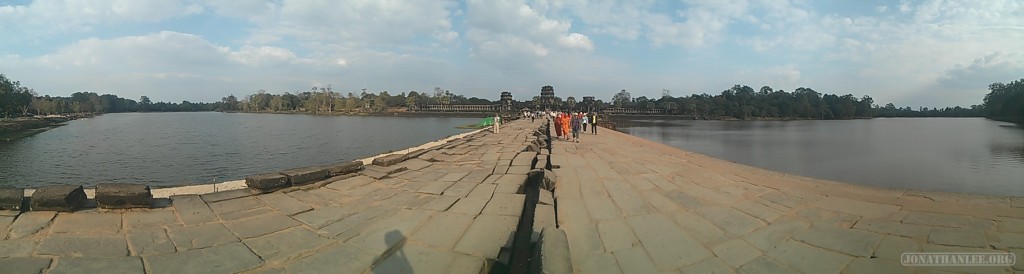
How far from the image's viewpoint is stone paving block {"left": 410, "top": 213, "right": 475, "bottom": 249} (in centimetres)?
337

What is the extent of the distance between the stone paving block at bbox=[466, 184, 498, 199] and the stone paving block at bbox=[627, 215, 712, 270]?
6.19ft

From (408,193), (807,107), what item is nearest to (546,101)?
(807,107)

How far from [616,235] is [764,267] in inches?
46.8

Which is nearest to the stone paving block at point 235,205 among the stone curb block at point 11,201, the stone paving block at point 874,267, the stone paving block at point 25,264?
the stone paving block at point 25,264

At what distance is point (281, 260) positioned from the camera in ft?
9.48

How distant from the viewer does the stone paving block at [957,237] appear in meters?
3.31

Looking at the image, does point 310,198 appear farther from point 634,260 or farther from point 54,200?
point 634,260

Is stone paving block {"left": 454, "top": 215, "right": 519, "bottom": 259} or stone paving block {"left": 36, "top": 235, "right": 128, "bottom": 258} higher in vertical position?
stone paving block {"left": 36, "top": 235, "right": 128, "bottom": 258}

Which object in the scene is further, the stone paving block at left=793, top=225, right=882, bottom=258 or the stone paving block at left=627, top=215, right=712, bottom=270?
the stone paving block at left=793, top=225, right=882, bottom=258

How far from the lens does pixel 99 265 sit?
2637 mm

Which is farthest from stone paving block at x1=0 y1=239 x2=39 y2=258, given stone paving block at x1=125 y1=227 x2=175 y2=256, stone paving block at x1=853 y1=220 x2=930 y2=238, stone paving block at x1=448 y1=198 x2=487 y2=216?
stone paving block at x1=853 y1=220 x2=930 y2=238

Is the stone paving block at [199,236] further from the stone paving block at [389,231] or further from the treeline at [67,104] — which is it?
the treeline at [67,104]

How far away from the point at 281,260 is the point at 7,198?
2973 millimetres

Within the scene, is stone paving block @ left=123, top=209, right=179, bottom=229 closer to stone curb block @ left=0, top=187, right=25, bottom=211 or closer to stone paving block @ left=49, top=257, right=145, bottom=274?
stone paving block @ left=49, top=257, right=145, bottom=274
